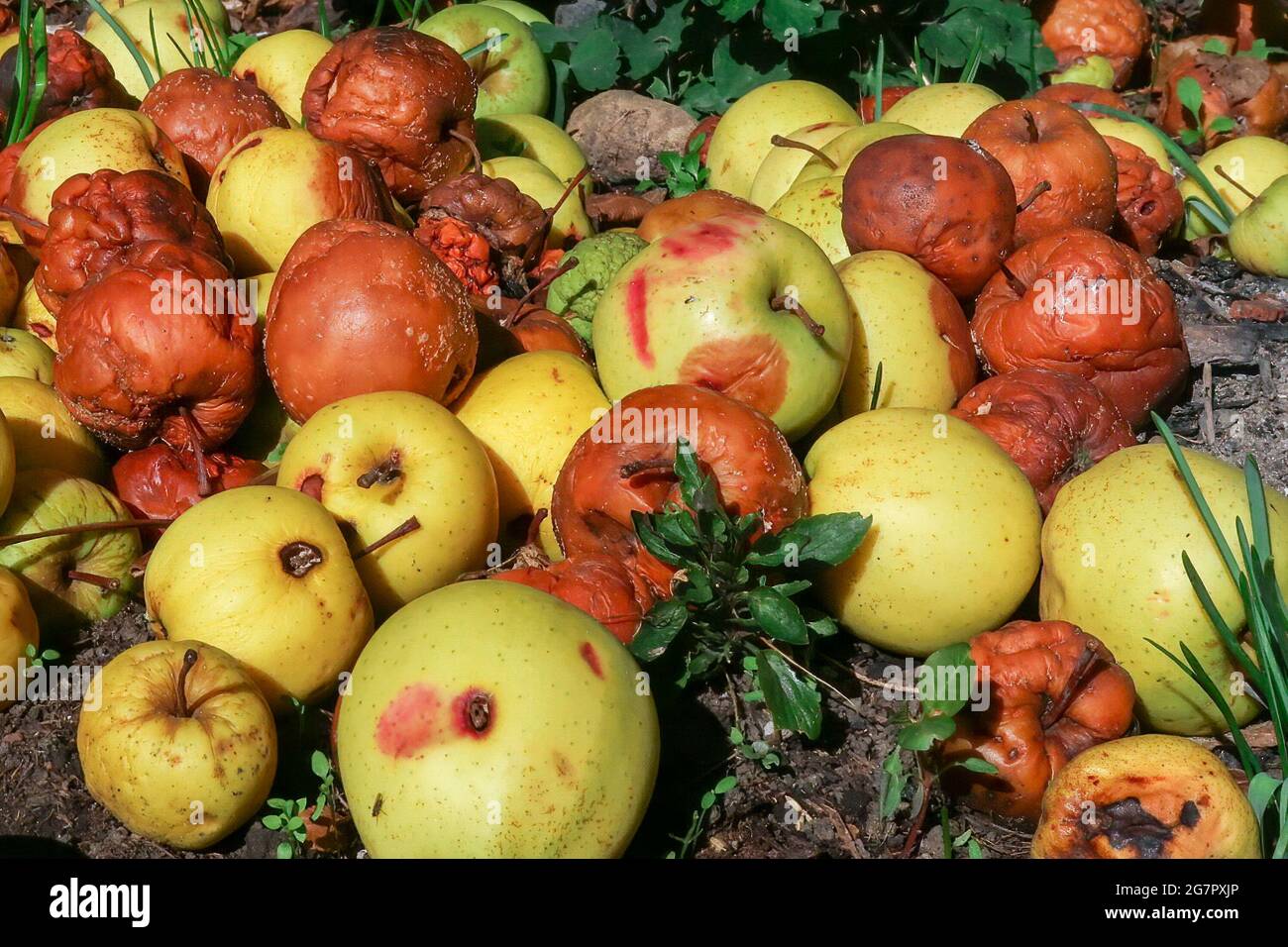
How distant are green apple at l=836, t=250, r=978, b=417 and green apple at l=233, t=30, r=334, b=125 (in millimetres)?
2398

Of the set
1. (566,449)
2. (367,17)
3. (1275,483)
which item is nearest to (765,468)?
(566,449)

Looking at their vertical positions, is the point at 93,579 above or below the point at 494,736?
below

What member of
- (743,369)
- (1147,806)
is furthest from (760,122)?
(1147,806)

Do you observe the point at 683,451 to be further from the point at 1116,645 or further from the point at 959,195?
the point at 959,195

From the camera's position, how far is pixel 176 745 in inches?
99.2

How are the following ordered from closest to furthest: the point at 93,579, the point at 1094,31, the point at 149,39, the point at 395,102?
the point at 93,579, the point at 395,102, the point at 149,39, the point at 1094,31

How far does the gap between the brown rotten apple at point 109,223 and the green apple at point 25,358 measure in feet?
0.72

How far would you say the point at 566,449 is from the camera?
3439 mm

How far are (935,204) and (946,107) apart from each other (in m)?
1.20

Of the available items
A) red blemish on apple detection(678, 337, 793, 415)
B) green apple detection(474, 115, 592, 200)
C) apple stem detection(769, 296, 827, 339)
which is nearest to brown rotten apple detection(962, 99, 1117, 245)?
apple stem detection(769, 296, 827, 339)

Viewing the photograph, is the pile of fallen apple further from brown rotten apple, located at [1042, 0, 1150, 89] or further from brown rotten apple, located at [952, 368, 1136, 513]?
brown rotten apple, located at [1042, 0, 1150, 89]

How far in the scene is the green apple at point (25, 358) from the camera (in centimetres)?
362

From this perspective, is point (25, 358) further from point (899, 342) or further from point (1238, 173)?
point (1238, 173)

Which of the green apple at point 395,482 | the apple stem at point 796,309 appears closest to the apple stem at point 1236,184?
the apple stem at point 796,309
